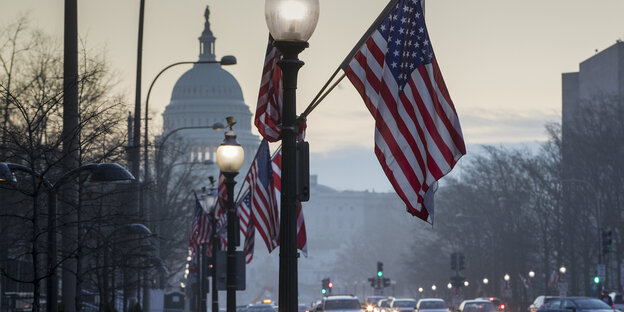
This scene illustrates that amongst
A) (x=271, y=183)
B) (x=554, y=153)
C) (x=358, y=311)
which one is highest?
(x=554, y=153)

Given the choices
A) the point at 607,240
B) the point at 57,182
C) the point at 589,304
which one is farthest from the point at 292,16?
the point at 607,240

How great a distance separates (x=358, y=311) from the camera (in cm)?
4625

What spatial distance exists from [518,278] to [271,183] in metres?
78.9

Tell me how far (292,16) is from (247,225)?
2303 centimetres

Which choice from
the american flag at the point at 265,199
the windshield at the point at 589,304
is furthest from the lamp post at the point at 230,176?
the windshield at the point at 589,304

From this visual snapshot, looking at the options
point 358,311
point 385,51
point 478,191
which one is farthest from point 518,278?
point 385,51

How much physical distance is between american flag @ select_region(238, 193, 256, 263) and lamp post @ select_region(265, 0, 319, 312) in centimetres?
1990

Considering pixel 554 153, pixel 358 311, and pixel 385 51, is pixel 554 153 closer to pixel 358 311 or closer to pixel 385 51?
pixel 358 311

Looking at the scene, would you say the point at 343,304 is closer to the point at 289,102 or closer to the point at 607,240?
the point at 607,240

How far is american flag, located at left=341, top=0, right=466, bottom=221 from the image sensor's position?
14727 mm

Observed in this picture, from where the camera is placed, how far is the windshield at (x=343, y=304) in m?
46.9

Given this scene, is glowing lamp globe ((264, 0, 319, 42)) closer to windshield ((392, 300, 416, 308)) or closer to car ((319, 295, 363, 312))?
car ((319, 295, 363, 312))

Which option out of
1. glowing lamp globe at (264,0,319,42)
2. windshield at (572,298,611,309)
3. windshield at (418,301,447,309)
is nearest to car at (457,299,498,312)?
windshield at (418,301,447,309)

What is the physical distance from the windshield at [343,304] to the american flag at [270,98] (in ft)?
101
